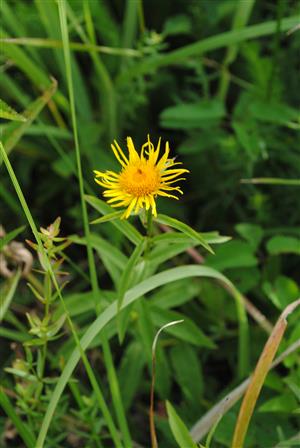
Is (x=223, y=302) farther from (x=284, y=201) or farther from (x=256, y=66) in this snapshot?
(x=256, y=66)

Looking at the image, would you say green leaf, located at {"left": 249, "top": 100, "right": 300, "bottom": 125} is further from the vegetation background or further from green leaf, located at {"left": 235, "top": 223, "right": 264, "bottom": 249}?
green leaf, located at {"left": 235, "top": 223, "right": 264, "bottom": 249}

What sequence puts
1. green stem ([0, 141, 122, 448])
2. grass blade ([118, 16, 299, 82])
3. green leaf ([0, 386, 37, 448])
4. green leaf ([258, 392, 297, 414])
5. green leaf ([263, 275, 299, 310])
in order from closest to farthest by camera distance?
1. green stem ([0, 141, 122, 448])
2. green leaf ([0, 386, 37, 448])
3. green leaf ([258, 392, 297, 414])
4. green leaf ([263, 275, 299, 310])
5. grass blade ([118, 16, 299, 82])

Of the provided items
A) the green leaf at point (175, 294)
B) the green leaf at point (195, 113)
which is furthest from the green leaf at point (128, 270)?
the green leaf at point (195, 113)

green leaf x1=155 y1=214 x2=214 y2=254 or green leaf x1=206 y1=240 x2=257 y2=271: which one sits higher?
green leaf x1=155 y1=214 x2=214 y2=254

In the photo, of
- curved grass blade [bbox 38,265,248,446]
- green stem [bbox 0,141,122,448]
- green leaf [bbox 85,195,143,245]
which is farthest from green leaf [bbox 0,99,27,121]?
curved grass blade [bbox 38,265,248,446]

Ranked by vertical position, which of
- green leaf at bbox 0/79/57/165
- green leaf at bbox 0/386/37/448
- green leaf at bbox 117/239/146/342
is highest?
green leaf at bbox 0/79/57/165

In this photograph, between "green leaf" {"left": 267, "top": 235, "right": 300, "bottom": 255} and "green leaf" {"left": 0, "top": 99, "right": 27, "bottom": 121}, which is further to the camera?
"green leaf" {"left": 267, "top": 235, "right": 300, "bottom": 255}

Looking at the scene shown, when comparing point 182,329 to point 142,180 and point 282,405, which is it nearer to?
point 282,405

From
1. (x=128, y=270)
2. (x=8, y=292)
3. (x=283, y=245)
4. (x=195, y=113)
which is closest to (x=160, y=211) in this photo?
(x=195, y=113)
